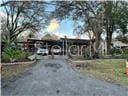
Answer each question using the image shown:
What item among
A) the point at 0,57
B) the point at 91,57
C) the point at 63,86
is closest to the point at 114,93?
the point at 63,86

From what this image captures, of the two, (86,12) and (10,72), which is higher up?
(86,12)

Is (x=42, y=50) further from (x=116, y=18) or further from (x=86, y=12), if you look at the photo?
(x=116, y=18)

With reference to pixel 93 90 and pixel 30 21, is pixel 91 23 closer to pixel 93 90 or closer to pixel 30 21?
pixel 30 21

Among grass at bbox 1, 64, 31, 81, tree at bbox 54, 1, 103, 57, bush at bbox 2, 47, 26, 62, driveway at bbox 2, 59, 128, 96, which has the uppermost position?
tree at bbox 54, 1, 103, 57

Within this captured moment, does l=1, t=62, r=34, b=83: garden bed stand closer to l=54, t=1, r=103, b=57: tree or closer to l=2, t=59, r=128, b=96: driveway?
l=2, t=59, r=128, b=96: driveway

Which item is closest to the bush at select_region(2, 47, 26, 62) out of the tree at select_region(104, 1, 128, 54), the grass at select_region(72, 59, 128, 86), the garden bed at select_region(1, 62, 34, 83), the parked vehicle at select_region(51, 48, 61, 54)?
the garden bed at select_region(1, 62, 34, 83)

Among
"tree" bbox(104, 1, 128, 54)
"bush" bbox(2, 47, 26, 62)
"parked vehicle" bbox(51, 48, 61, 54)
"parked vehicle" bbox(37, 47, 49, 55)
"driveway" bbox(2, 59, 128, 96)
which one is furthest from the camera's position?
"parked vehicle" bbox(51, 48, 61, 54)

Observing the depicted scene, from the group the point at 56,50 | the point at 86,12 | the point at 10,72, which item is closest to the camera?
the point at 10,72

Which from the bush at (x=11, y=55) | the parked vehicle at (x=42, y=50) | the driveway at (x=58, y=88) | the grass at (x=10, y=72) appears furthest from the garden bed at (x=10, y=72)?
the parked vehicle at (x=42, y=50)

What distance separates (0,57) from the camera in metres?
24.4

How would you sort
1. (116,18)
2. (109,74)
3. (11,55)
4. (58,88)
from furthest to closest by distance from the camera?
(116,18)
(11,55)
(109,74)
(58,88)

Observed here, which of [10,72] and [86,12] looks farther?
[86,12]

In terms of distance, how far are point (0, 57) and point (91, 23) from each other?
13042 mm

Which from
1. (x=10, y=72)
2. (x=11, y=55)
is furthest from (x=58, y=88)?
(x=11, y=55)
